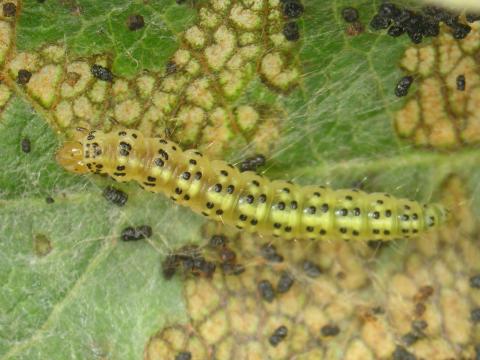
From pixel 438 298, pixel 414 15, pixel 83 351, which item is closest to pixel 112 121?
pixel 83 351

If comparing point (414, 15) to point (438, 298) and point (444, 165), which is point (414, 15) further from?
point (438, 298)

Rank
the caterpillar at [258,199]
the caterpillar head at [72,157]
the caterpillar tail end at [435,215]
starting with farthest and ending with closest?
the caterpillar tail end at [435,215], the caterpillar at [258,199], the caterpillar head at [72,157]

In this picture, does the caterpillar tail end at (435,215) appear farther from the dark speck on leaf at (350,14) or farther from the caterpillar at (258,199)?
the dark speck on leaf at (350,14)

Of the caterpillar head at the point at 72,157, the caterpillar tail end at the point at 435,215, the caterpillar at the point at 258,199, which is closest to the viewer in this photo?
the caterpillar head at the point at 72,157

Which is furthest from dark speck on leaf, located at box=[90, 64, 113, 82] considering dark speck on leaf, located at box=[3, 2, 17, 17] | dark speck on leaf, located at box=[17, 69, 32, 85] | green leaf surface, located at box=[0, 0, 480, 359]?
dark speck on leaf, located at box=[3, 2, 17, 17]

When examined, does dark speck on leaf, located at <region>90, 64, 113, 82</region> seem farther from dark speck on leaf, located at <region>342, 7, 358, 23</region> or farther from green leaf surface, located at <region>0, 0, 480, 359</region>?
dark speck on leaf, located at <region>342, 7, 358, 23</region>

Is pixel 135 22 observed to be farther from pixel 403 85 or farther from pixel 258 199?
pixel 403 85

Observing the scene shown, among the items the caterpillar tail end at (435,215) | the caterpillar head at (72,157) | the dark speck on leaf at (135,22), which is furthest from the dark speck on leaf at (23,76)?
the caterpillar tail end at (435,215)

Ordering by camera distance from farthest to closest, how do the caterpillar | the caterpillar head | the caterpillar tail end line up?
the caterpillar tail end, the caterpillar, the caterpillar head
